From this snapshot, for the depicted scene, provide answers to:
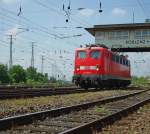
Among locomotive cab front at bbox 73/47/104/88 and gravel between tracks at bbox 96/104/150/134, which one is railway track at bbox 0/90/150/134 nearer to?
gravel between tracks at bbox 96/104/150/134

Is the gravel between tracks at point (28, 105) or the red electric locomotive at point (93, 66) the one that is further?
the red electric locomotive at point (93, 66)

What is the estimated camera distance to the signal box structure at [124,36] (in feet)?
179

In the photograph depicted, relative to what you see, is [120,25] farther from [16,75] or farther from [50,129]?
[50,129]

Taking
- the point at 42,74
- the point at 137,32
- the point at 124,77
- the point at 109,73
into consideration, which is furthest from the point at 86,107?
the point at 42,74

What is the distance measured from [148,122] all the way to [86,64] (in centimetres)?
1877

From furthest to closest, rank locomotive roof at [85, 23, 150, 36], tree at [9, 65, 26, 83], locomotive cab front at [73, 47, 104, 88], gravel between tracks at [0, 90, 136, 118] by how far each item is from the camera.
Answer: tree at [9, 65, 26, 83]
locomotive roof at [85, 23, 150, 36]
locomotive cab front at [73, 47, 104, 88]
gravel between tracks at [0, 90, 136, 118]

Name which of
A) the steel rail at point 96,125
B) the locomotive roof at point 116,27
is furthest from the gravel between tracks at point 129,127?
the locomotive roof at point 116,27

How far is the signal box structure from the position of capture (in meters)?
54.5

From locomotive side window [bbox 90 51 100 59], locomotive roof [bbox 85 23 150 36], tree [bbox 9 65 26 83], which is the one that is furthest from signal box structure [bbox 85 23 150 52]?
locomotive side window [bbox 90 51 100 59]

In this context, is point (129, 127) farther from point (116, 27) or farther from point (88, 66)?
point (116, 27)

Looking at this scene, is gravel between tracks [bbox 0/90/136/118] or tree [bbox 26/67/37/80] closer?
gravel between tracks [bbox 0/90/136/118]

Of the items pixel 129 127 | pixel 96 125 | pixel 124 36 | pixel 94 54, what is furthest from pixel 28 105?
pixel 124 36

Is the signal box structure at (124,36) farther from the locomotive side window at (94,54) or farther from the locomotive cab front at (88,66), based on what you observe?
the locomotive side window at (94,54)

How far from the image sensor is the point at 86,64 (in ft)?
95.7
